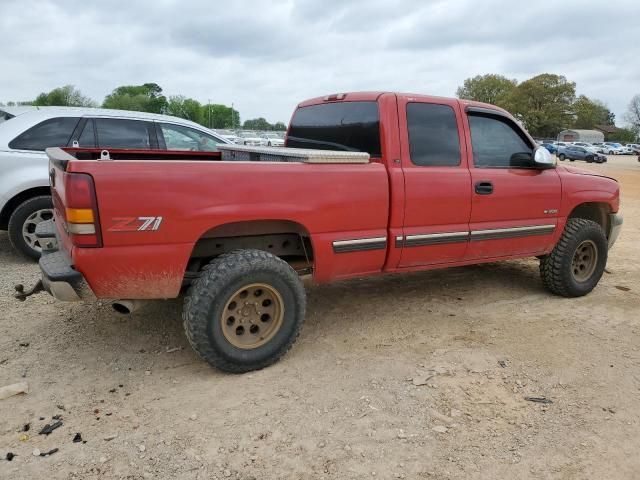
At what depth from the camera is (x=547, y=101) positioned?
8244 cm

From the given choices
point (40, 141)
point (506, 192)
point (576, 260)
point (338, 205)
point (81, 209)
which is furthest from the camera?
point (40, 141)

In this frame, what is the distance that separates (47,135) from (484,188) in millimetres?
4869

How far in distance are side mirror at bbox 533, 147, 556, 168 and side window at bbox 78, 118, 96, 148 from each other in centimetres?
496

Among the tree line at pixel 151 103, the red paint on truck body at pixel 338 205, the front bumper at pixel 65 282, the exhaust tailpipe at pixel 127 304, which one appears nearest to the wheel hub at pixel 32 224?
the red paint on truck body at pixel 338 205

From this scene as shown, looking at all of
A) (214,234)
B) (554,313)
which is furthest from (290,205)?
(554,313)

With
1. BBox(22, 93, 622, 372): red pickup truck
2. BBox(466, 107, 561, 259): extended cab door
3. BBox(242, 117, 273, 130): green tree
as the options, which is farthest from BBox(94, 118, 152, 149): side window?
BBox(242, 117, 273, 130): green tree

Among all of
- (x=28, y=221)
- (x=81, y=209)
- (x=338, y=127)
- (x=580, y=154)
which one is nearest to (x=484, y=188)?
(x=338, y=127)

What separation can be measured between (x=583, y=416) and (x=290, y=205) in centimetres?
217

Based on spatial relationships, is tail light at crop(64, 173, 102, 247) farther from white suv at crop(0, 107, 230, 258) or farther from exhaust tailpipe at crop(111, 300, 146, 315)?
white suv at crop(0, 107, 230, 258)

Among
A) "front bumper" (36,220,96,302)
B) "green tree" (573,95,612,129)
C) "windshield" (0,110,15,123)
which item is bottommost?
"front bumper" (36,220,96,302)

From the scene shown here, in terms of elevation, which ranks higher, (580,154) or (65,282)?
(580,154)

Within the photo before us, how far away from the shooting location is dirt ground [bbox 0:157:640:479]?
2.53 m

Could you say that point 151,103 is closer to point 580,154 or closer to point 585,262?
point 580,154

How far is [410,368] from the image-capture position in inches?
137
